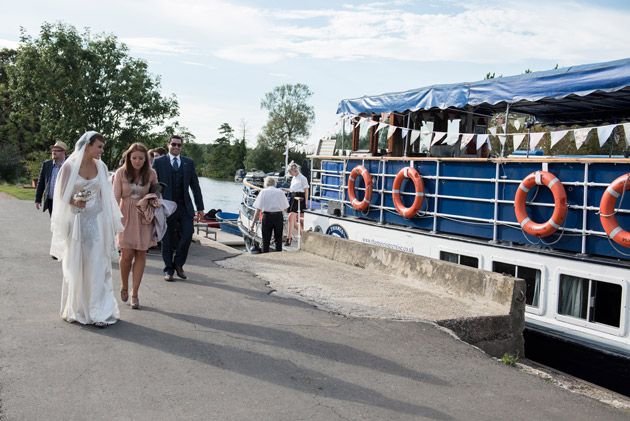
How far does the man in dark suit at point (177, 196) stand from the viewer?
27.9 feet

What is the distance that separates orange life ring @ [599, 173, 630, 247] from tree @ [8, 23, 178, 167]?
83.8 ft

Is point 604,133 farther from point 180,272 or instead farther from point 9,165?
point 9,165

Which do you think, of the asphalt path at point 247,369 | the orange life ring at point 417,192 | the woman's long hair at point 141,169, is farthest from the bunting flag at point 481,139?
the woman's long hair at point 141,169

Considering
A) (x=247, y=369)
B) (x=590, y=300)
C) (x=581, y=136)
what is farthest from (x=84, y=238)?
(x=581, y=136)

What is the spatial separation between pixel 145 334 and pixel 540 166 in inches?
265

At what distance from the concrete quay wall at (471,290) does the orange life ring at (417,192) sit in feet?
6.81

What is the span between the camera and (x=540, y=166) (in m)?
9.35

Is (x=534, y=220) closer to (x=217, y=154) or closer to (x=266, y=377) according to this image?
(x=266, y=377)

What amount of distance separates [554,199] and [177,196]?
5817 millimetres

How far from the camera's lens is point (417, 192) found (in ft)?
38.3

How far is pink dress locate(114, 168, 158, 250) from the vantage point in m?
6.73

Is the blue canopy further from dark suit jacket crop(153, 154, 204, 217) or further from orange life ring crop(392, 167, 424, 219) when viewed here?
dark suit jacket crop(153, 154, 204, 217)

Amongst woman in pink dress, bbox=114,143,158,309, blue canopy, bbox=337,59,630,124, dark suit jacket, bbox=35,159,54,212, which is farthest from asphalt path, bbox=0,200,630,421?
blue canopy, bbox=337,59,630,124

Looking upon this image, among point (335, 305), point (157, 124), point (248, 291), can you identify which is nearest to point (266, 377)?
point (335, 305)
